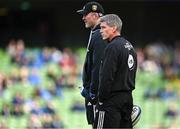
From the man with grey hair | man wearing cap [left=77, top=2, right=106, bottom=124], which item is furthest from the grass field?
the man with grey hair

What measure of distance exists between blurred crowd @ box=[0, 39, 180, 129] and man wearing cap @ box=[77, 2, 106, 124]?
345 inches

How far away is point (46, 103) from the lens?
18.6m

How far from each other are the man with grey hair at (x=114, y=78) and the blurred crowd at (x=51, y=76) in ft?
31.1

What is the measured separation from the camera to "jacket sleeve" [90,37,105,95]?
8383 mm

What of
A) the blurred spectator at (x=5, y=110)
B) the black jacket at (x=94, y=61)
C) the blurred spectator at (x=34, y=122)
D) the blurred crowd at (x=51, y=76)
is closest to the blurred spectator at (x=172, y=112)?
the blurred crowd at (x=51, y=76)

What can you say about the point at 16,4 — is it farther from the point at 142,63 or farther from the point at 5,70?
the point at 142,63

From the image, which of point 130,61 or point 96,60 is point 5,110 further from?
point 130,61

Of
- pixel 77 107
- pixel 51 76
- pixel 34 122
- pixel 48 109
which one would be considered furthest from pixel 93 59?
pixel 51 76

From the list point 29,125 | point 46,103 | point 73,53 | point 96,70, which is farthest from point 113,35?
point 73,53

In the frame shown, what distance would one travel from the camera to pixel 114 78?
311 inches

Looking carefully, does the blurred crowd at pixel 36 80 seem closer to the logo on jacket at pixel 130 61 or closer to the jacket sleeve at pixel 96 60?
the jacket sleeve at pixel 96 60

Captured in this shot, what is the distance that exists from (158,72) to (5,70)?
16.1 ft

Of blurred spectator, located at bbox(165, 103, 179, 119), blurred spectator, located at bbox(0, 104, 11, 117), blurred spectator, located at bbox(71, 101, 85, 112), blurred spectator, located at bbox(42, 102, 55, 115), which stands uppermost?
blurred spectator, located at bbox(0, 104, 11, 117)

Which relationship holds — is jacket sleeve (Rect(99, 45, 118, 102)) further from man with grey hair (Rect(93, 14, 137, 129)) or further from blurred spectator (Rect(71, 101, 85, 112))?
blurred spectator (Rect(71, 101, 85, 112))
